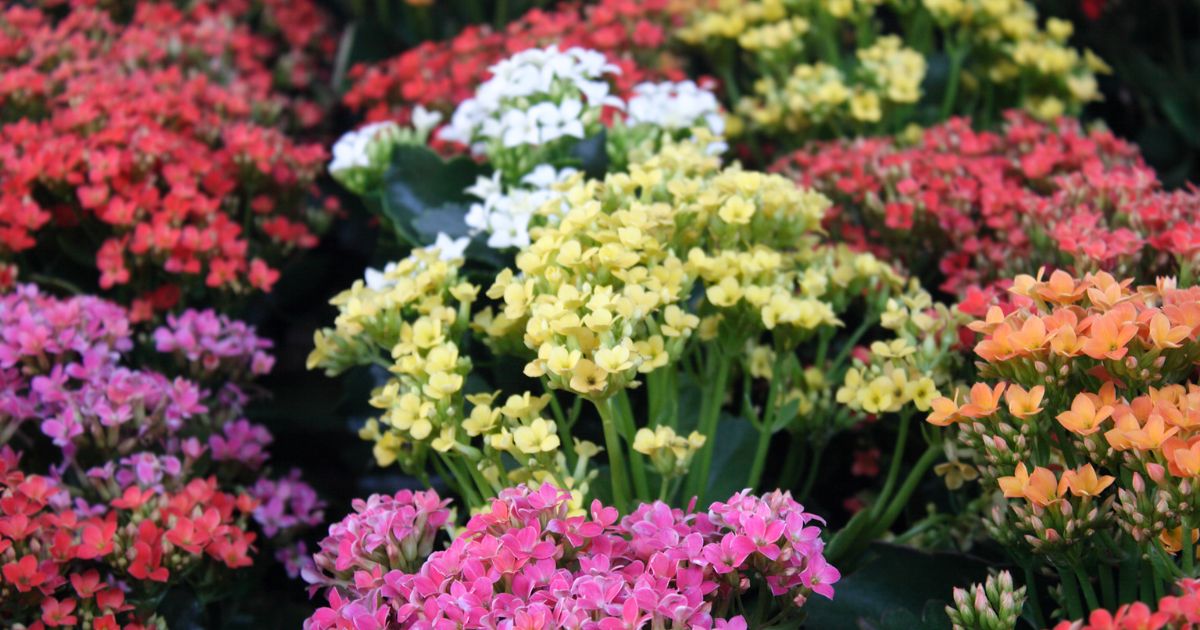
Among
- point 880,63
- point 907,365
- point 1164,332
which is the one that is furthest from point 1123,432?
point 880,63

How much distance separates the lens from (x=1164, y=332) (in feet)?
3.60

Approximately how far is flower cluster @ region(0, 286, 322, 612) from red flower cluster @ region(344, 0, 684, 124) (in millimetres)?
776

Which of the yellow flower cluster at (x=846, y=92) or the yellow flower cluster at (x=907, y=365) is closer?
the yellow flower cluster at (x=907, y=365)

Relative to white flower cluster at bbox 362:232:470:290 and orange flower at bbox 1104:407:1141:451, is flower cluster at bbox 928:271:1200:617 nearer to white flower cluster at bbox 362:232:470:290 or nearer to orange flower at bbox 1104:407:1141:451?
orange flower at bbox 1104:407:1141:451

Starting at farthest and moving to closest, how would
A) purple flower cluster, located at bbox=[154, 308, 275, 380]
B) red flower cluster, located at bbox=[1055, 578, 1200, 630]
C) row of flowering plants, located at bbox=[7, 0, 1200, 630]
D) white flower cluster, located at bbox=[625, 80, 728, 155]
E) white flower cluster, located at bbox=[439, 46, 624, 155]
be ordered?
white flower cluster, located at bbox=[625, 80, 728, 155]
white flower cluster, located at bbox=[439, 46, 624, 155]
purple flower cluster, located at bbox=[154, 308, 275, 380]
row of flowering plants, located at bbox=[7, 0, 1200, 630]
red flower cluster, located at bbox=[1055, 578, 1200, 630]

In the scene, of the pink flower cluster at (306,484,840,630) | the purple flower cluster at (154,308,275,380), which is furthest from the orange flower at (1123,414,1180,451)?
the purple flower cluster at (154,308,275,380)

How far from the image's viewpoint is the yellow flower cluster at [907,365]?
1.40 metres

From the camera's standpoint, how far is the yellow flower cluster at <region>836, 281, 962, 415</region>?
4.59ft

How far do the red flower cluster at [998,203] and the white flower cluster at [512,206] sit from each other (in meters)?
0.53

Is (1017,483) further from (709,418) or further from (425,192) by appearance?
(425,192)

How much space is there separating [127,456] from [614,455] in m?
0.73

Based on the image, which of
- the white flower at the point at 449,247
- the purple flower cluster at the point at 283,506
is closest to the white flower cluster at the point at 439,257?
the white flower at the point at 449,247

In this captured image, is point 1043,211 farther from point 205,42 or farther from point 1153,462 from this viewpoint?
point 205,42

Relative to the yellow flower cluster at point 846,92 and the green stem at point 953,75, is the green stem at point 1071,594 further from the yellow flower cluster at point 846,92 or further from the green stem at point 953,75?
the green stem at point 953,75
